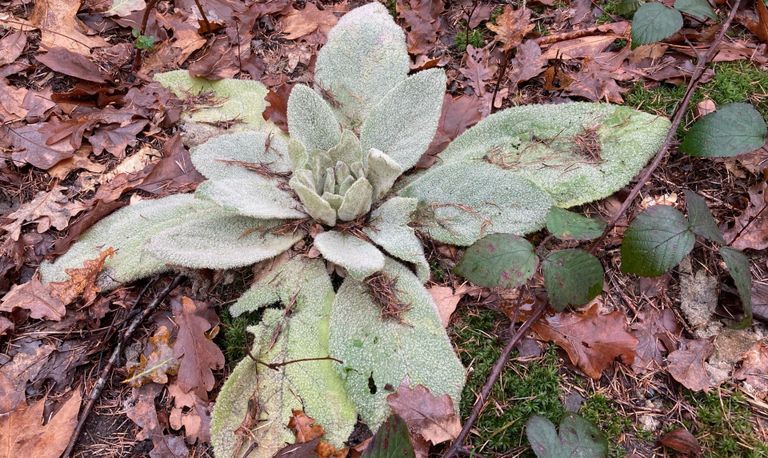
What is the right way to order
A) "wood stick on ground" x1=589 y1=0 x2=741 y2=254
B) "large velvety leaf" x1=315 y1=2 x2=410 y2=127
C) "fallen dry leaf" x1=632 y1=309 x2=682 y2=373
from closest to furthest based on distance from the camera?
"fallen dry leaf" x1=632 y1=309 x2=682 y2=373 < "wood stick on ground" x1=589 y1=0 x2=741 y2=254 < "large velvety leaf" x1=315 y1=2 x2=410 y2=127

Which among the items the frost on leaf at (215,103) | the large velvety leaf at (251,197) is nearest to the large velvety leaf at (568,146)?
the large velvety leaf at (251,197)

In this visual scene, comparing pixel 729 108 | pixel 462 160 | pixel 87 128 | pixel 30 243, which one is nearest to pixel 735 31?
pixel 729 108

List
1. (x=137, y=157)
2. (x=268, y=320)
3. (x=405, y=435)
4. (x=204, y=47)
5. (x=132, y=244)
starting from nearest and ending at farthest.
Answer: (x=405, y=435), (x=268, y=320), (x=132, y=244), (x=137, y=157), (x=204, y=47)

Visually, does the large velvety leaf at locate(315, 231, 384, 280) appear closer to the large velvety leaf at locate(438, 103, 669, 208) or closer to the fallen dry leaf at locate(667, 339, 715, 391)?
the large velvety leaf at locate(438, 103, 669, 208)

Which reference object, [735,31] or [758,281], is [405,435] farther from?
[735,31]

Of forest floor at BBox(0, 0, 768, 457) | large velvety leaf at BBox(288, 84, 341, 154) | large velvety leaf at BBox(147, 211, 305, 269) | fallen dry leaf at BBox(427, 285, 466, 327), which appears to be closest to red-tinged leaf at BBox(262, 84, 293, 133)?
forest floor at BBox(0, 0, 768, 457)

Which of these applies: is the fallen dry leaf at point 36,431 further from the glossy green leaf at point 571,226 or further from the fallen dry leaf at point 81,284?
the glossy green leaf at point 571,226
